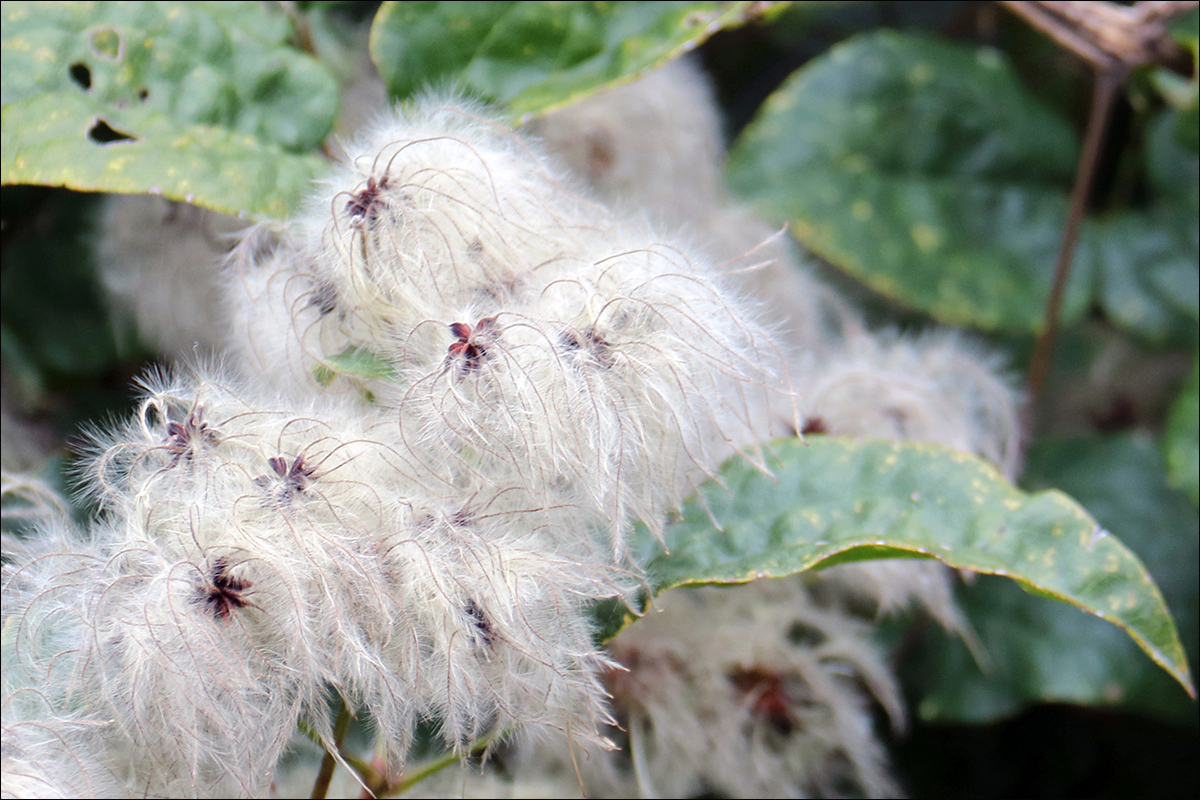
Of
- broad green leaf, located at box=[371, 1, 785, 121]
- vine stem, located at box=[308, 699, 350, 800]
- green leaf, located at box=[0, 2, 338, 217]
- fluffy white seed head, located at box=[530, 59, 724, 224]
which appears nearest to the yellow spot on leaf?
fluffy white seed head, located at box=[530, 59, 724, 224]

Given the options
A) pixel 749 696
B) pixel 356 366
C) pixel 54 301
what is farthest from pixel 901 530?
pixel 54 301

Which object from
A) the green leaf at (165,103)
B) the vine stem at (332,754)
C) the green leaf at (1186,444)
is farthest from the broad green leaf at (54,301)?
the green leaf at (1186,444)

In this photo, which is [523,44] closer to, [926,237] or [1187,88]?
[926,237]

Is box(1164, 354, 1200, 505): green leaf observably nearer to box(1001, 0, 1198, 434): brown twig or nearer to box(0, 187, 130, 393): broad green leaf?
box(1001, 0, 1198, 434): brown twig

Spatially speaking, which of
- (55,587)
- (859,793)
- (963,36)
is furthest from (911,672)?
(963,36)

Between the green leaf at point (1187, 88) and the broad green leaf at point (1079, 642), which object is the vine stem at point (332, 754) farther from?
the green leaf at point (1187, 88)

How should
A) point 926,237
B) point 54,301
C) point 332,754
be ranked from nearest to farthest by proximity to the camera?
point 332,754
point 54,301
point 926,237
